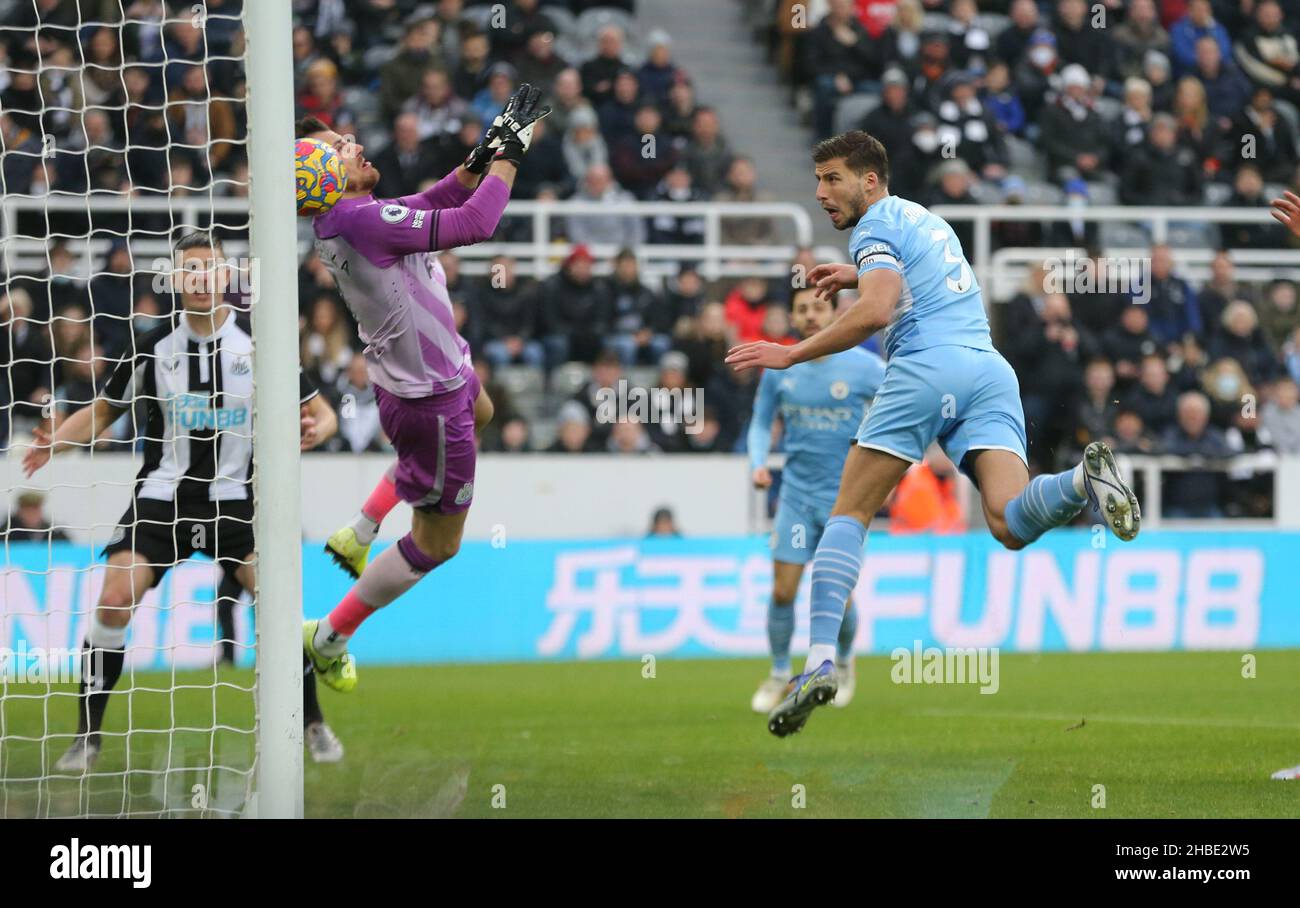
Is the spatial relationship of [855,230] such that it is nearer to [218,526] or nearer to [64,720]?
[218,526]

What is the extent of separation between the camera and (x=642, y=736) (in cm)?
813

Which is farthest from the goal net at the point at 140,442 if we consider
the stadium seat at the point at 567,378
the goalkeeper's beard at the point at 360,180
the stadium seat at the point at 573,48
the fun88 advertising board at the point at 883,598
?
the stadium seat at the point at 573,48

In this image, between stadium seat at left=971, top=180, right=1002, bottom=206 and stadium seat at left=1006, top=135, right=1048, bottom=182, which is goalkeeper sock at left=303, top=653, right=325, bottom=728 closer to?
stadium seat at left=971, top=180, right=1002, bottom=206

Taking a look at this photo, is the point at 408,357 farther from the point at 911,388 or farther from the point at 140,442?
the point at 140,442

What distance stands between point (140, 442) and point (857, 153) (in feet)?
19.1

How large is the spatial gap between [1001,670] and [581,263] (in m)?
4.50

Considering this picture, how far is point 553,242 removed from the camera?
14.1 metres

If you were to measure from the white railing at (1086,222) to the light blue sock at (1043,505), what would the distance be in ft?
24.2

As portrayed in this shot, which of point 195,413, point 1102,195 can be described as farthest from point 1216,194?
point 195,413

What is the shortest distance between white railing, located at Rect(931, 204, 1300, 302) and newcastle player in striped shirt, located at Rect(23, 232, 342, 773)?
736 cm

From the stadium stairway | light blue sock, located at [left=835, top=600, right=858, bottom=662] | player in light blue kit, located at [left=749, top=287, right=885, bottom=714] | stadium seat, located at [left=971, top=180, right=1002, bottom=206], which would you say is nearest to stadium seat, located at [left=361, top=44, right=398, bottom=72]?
the stadium stairway

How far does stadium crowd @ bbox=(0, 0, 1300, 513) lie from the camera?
501 inches
